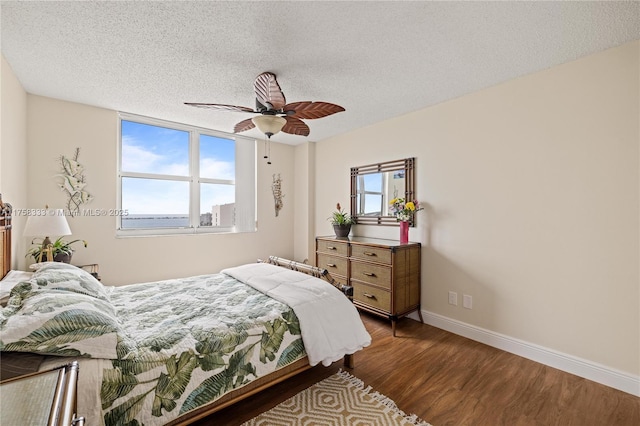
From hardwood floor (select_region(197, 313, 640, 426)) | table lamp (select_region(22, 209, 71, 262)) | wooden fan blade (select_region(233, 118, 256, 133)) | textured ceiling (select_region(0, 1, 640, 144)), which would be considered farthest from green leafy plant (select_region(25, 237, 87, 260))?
hardwood floor (select_region(197, 313, 640, 426))

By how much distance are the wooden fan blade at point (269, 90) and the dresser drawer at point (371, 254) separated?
179 centimetres

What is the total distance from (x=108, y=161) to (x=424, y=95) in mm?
3717

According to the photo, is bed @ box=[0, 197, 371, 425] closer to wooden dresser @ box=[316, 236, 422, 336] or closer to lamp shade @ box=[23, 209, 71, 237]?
lamp shade @ box=[23, 209, 71, 237]

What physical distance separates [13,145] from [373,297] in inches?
147

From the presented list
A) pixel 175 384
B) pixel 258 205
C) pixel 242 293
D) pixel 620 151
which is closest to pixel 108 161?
pixel 258 205

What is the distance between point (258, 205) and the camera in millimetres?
4621

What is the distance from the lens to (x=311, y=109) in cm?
229

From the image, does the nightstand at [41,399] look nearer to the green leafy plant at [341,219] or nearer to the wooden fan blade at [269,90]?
the wooden fan blade at [269,90]

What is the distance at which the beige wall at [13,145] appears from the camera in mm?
2234

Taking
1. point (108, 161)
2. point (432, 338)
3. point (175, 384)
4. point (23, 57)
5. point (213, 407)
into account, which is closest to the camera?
point (175, 384)

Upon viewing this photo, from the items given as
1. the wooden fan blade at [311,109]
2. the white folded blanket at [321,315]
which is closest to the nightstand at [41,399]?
the white folded blanket at [321,315]

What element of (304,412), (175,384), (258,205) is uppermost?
(258,205)

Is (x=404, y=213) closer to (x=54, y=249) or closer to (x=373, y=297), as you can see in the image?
(x=373, y=297)

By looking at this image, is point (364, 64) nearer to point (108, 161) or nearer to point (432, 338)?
point (432, 338)
